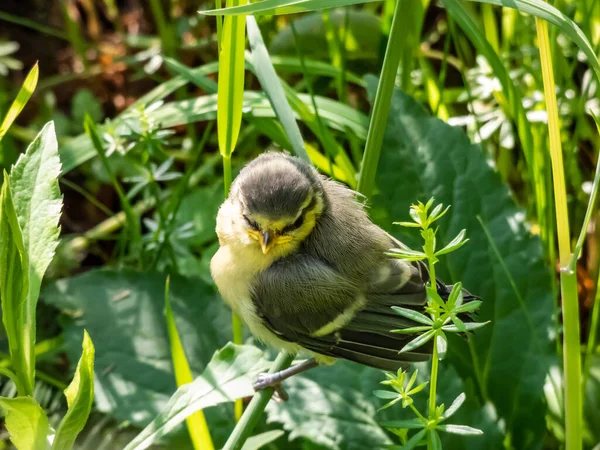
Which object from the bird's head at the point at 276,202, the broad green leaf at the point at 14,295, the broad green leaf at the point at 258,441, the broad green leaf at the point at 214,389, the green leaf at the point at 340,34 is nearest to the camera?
the broad green leaf at the point at 14,295

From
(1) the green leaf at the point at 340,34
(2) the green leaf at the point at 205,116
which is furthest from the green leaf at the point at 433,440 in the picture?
(1) the green leaf at the point at 340,34

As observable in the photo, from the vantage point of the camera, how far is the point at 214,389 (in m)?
1.23

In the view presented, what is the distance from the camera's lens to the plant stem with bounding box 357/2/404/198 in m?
1.24

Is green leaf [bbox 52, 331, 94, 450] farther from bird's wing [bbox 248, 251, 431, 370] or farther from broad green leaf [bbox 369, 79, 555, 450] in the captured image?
broad green leaf [bbox 369, 79, 555, 450]

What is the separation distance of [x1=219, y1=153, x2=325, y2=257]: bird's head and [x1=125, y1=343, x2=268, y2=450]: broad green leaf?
0.25m

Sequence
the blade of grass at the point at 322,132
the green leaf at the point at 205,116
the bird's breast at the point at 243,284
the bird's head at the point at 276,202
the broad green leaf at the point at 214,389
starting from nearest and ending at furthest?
the broad green leaf at the point at 214,389
the bird's head at the point at 276,202
the bird's breast at the point at 243,284
the blade of grass at the point at 322,132
the green leaf at the point at 205,116

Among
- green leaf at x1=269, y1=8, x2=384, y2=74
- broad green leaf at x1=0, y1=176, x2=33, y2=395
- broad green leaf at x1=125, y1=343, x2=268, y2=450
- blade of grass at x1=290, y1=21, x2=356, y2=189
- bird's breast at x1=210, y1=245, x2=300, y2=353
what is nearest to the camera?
broad green leaf at x1=0, y1=176, x2=33, y2=395

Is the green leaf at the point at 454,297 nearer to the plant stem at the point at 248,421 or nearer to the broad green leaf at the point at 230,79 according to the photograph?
the plant stem at the point at 248,421

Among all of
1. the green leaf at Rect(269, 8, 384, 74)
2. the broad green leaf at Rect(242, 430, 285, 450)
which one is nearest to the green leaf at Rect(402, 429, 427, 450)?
the broad green leaf at Rect(242, 430, 285, 450)

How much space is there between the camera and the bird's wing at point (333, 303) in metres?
1.51

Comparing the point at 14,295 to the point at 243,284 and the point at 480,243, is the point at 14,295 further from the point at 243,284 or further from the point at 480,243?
the point at 480,243

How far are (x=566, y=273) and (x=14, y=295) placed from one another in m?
0.78

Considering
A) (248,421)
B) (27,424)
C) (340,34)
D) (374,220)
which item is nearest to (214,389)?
(248,421)

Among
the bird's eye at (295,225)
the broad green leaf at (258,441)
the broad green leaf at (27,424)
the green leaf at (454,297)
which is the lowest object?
the broad green leaf at (258,441)
